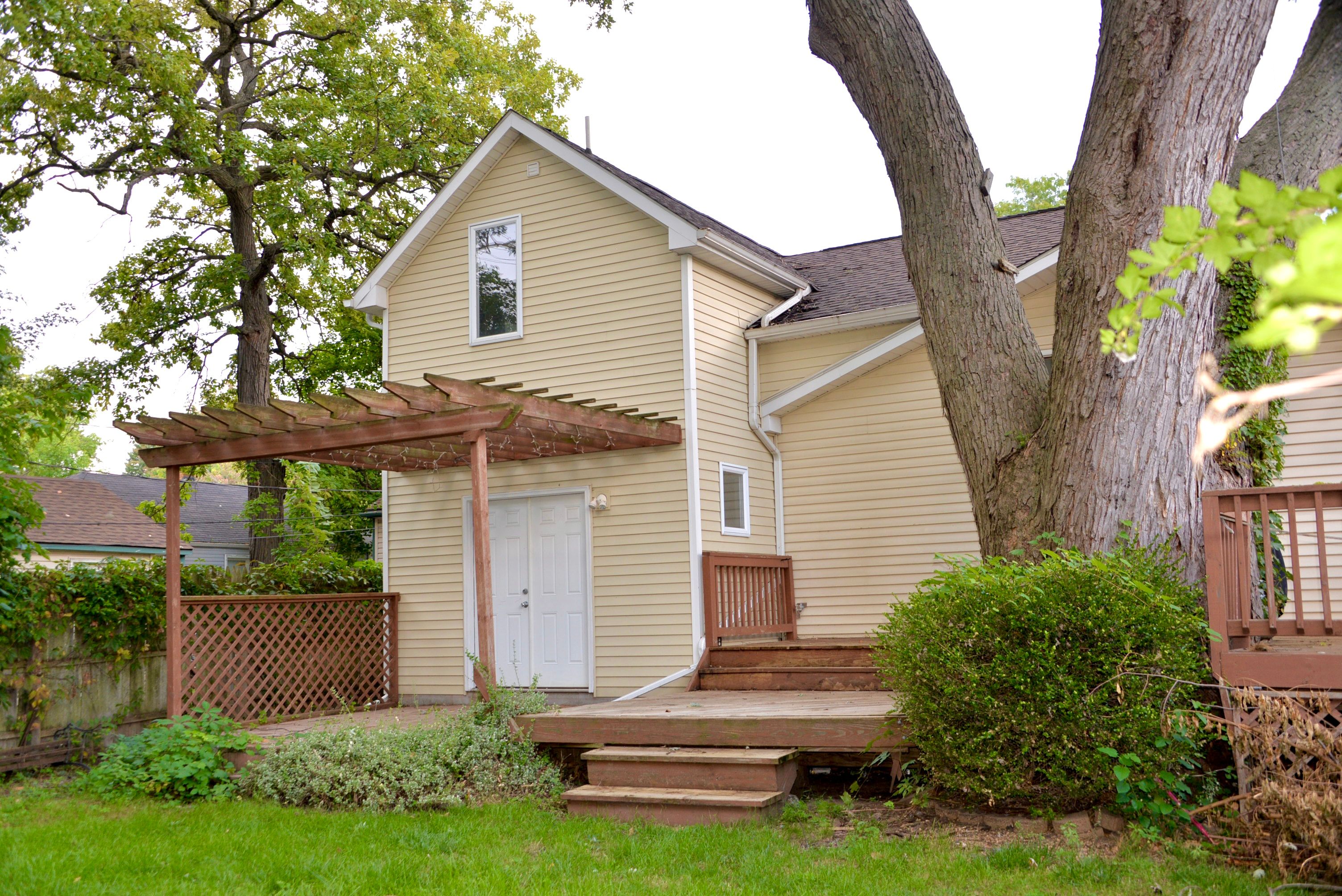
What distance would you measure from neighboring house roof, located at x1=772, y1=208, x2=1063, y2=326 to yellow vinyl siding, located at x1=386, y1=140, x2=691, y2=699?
1.66 m

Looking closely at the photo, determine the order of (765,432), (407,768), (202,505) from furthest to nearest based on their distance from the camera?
(202,505) → (765,432) → (407,768)

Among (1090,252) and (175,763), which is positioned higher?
(1090,252)

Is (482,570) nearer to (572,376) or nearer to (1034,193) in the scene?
(572,376)

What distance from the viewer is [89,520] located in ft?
69.3

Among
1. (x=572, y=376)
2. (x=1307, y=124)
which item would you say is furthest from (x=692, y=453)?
(x=1307, y=124)

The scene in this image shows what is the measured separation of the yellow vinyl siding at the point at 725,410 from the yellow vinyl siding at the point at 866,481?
0.31 m

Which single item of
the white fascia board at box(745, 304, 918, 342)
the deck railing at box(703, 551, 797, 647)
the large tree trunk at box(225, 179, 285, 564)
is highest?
the large tree trunk at box(225, 179, 285, 564)

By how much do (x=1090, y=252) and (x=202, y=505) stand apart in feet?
88.4

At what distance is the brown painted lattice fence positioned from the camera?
362 inches

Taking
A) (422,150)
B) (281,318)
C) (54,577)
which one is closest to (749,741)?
(54,577)

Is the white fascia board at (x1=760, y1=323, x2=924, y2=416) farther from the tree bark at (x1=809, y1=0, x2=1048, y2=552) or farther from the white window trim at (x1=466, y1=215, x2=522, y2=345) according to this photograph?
the white window trim at (x1=466, y1=215, x2=522, y2=345)

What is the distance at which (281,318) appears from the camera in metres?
18.8

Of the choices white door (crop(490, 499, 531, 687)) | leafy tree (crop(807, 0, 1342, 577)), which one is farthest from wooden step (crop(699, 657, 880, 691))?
leafy tree (crop(807, 0, 1342, 577))

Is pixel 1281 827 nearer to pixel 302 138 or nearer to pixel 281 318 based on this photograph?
pixel 302 138
